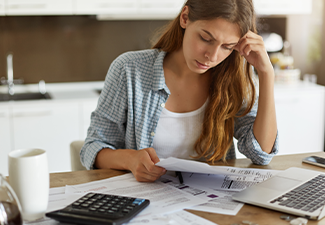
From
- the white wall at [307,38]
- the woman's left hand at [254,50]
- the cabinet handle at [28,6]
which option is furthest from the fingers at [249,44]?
the white wall at [307,38]

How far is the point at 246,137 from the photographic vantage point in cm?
138

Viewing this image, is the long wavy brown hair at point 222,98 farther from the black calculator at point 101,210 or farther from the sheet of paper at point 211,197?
the black calculator at point 101,210

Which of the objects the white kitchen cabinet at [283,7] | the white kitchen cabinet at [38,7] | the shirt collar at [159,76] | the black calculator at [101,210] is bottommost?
the black calculator at [101,210]

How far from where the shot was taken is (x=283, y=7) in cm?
334

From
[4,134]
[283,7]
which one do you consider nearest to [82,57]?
[4,134]

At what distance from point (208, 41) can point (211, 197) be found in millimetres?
517

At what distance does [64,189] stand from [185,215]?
1.17 ft

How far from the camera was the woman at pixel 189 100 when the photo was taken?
1.27m

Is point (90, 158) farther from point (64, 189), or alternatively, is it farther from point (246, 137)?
point (246, 137)

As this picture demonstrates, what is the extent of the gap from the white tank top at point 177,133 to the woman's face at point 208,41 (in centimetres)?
23

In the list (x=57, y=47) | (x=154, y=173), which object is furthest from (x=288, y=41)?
(x=154, y=173)

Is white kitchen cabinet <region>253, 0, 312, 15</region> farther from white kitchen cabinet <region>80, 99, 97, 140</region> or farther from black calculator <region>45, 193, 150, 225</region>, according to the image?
black calculator <region>45, 193, 150, 225</region>

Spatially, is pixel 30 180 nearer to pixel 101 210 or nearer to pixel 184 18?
pixel 101 210

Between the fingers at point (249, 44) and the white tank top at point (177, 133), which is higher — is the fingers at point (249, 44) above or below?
above
